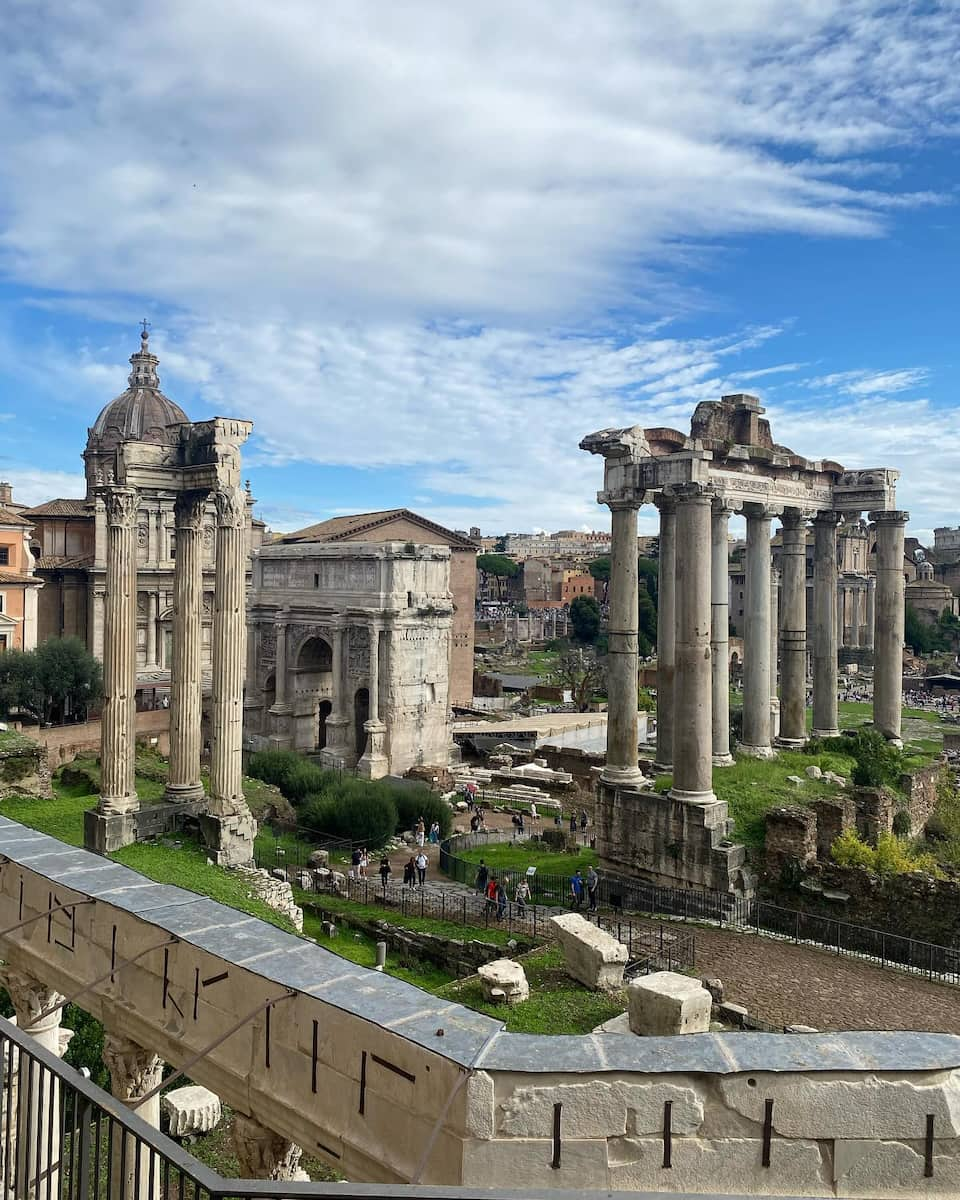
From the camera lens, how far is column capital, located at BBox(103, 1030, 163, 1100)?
5832mm

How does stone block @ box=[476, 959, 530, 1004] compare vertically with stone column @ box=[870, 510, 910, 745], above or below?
below

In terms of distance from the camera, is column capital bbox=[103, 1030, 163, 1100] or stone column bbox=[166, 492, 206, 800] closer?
column capital bbox=[103, 1030, 163, 1100]

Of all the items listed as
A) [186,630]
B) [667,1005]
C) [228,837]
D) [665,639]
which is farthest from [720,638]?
[667,1005]

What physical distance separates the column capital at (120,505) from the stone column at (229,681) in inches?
58.2

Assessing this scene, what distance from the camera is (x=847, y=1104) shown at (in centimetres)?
400

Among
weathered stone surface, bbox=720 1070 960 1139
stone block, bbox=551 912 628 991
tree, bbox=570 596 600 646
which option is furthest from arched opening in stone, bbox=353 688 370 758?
tree, bbox=570 596 600 646

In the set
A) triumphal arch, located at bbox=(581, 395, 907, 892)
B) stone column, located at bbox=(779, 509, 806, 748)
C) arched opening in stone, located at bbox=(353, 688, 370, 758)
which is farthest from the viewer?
arched opening in stone, located at bbox=(353, 688, 370, 758)

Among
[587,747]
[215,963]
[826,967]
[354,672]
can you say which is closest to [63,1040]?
[215,963]

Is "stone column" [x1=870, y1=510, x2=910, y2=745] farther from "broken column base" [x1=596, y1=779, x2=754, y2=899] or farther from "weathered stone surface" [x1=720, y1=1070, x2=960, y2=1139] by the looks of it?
"weathered stone surface" [x1=720, y1=1070, x2=960, y2=1139]

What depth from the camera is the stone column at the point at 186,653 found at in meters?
17.0

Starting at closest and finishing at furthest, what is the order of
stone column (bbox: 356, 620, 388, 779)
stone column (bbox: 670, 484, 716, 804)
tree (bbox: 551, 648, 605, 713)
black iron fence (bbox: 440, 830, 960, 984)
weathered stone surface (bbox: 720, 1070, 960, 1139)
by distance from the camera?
weathered stone surface (bbox: 720, 1070, 960, 1139), black iron fence (bbox: 440, 830, 960, 984), stone column (bbox: 670, 484, 716, 804), stone column (bbox: 356, 620, 388, 779), tree (bbox: 551, 648, 605, 713)

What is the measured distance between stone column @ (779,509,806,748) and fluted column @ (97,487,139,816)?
12.5 m

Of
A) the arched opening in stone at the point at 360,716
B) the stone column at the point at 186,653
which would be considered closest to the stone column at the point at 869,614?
the arched opening in stone at the point at 360,716

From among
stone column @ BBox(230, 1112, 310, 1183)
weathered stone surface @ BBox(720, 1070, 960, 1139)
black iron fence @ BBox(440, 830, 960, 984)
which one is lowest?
black iron fence @ BBox(440, 830, 960, 984)
